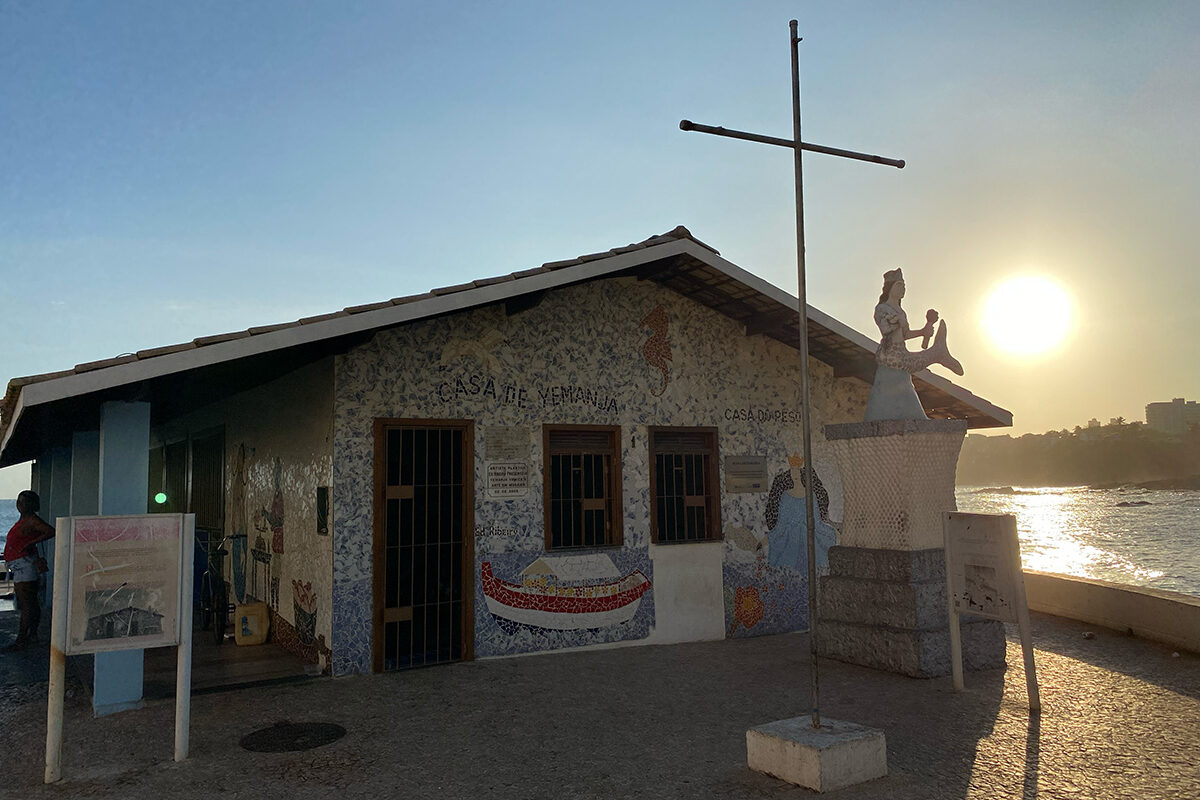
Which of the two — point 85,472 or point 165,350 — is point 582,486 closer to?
point 165,350

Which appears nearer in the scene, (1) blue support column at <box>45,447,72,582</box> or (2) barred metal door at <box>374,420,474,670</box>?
(2) barred metal door at <box>374,420,474,670</box>

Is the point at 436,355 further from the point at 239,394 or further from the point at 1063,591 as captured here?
the point at 1063,591

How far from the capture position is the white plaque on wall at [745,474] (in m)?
9.45

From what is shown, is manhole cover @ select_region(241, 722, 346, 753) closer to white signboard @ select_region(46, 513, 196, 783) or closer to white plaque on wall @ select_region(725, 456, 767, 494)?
white signboard @ select_region(46, 513, 196, 783)

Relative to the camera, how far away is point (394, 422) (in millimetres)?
7613

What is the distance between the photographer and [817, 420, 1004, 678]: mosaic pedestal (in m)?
7.23

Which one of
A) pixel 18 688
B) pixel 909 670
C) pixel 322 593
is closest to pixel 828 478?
pixel 909 670

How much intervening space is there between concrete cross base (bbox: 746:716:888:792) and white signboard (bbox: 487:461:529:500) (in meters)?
3.90

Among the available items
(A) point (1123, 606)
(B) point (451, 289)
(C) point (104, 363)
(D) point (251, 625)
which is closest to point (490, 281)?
(B) point (451, 289)

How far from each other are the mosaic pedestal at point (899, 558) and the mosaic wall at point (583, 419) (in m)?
1.75

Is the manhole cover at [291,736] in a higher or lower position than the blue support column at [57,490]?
lower

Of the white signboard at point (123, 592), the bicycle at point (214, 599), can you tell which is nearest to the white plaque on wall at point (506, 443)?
the white signboard at point (123, 592)

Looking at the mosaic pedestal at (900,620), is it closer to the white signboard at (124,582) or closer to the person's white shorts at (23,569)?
the white signboard at (124,582)

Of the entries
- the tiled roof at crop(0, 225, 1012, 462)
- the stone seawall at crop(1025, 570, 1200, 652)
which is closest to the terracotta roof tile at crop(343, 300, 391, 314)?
the tiled roof at crop(0, 225, 1012, 462)
